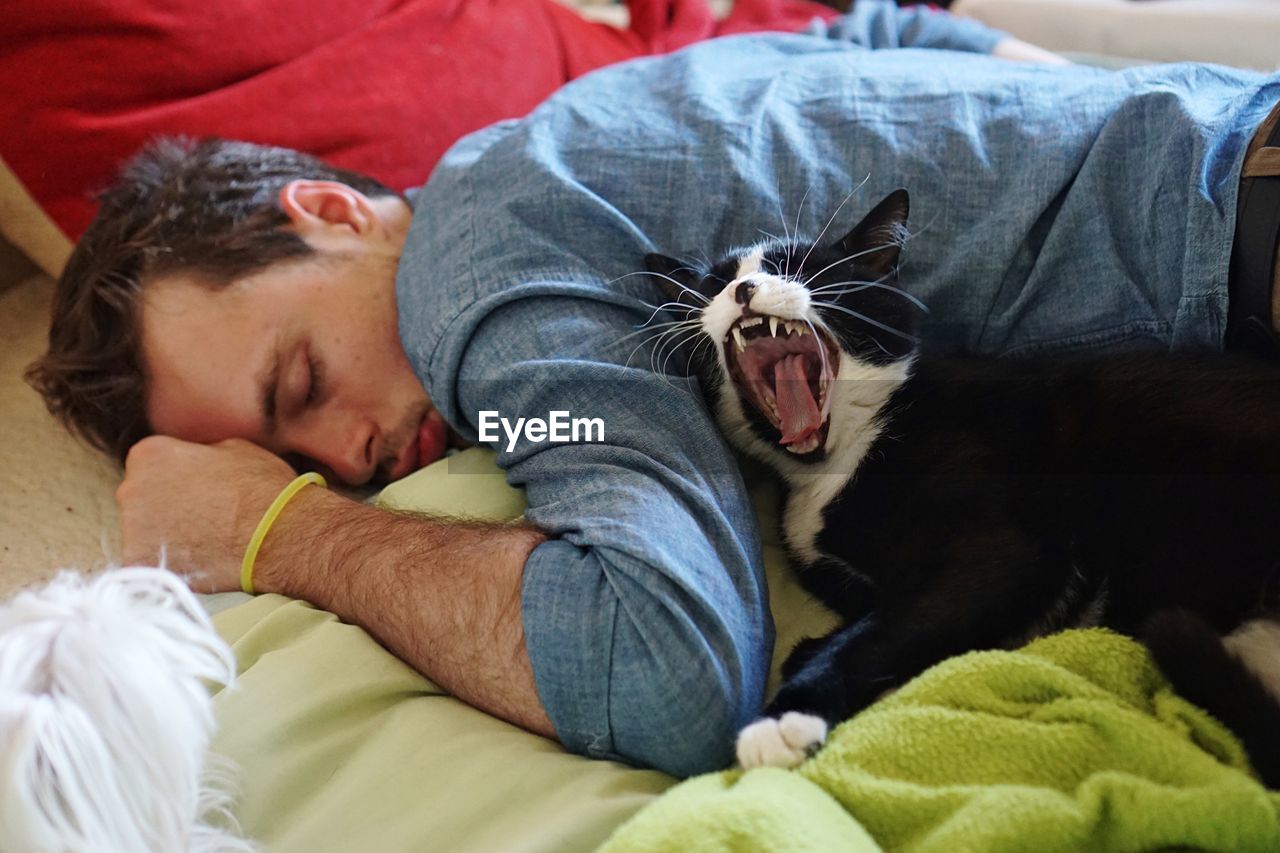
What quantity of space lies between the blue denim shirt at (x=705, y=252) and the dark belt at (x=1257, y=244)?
0.01 m

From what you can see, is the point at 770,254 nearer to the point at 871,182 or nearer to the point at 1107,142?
the point at 871,182

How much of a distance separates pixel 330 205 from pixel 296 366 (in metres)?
0.27

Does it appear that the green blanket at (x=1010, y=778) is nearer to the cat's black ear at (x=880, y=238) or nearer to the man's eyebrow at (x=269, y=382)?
the cat's black ear at (x=880, y=238)

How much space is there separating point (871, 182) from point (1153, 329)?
0.36 metres

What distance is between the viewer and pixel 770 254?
3.58 feet

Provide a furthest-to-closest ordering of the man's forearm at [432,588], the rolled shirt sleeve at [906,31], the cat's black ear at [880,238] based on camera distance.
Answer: the rolled shirt sleeve at [906,31] < the cat's black ear at [880,238] < the man's forearm at [432,588]

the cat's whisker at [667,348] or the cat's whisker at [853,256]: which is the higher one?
the cat's whisker at [853,256]

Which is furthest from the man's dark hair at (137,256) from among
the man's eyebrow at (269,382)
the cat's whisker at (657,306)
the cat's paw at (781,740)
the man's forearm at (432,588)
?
the cat's paw at (781,740)

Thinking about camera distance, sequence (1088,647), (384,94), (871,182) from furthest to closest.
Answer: (384,94) → (871,182) → (1088,647)

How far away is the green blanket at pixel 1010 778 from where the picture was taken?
66 centimetres

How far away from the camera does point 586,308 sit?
3.51 ft

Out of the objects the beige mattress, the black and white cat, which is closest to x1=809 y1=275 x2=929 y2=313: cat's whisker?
the black and white cat

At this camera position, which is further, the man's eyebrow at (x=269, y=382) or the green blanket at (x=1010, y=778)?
the man's eyebrow at (x=269, y=382)

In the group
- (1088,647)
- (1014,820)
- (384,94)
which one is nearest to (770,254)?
(1088,647)
